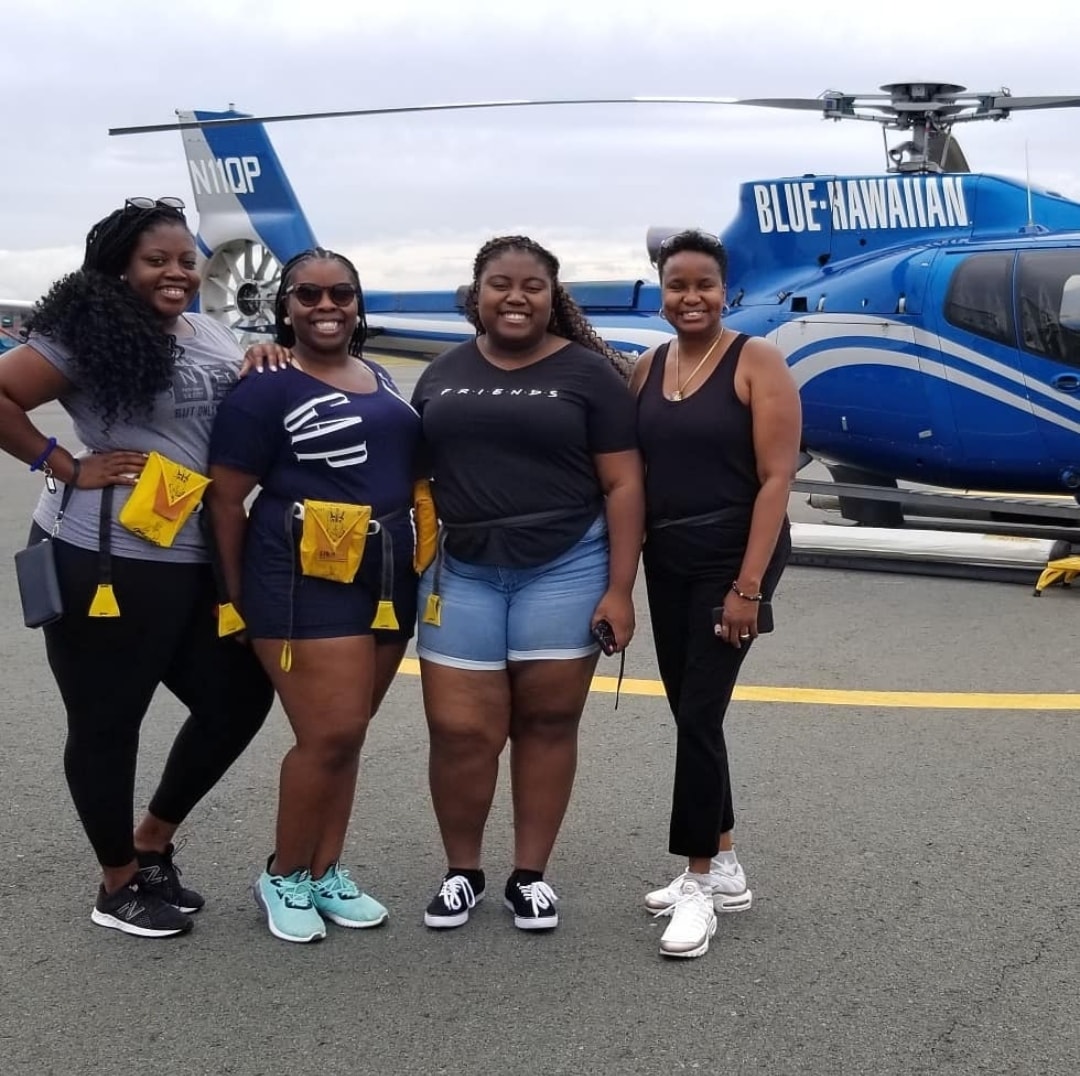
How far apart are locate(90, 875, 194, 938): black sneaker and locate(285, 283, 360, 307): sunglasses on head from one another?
1.55 meters

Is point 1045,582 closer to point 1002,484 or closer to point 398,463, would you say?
point 1002,484

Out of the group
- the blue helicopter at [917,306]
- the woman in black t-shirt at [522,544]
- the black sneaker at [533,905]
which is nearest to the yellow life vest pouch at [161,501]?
the woman in black t-shirt at [522,544]

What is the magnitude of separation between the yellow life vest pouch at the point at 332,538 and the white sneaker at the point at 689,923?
1178 millimetres

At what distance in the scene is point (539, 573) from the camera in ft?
11.7

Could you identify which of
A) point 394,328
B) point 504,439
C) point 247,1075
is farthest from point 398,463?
point 394,328

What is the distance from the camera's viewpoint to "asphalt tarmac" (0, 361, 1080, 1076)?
300cm

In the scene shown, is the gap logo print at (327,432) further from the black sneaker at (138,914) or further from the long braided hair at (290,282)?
the black sneaker at (138,914)

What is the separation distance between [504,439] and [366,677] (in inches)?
26.7

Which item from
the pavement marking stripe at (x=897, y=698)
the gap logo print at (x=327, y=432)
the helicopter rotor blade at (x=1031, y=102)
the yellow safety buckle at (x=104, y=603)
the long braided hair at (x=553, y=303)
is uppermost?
the helicopter rotor blade at (x=1031, y=102)

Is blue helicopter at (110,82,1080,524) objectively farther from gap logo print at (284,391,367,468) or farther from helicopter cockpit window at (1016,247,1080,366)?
gap logo print at (284,391,367,468)

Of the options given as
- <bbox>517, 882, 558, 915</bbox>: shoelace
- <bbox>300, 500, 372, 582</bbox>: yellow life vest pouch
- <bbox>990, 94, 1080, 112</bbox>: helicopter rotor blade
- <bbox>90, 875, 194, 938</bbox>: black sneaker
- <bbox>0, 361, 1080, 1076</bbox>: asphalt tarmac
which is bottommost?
<bbox>0, 361, 1080, 1076</bbox>: asphalt tarmac

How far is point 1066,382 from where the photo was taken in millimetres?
8172

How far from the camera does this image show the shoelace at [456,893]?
362 cm

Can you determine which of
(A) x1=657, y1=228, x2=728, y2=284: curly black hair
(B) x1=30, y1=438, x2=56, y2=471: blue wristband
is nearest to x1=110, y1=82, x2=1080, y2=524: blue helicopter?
(A) x1=657, y1=228, x2=728, y2=284: curly black hair
